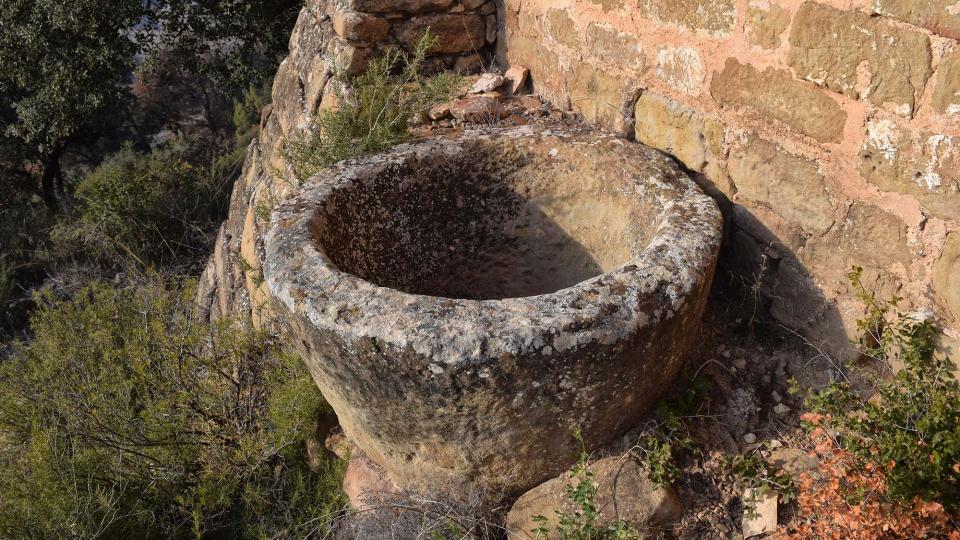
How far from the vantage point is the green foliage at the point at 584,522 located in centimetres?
194

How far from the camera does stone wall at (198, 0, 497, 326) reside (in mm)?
3637

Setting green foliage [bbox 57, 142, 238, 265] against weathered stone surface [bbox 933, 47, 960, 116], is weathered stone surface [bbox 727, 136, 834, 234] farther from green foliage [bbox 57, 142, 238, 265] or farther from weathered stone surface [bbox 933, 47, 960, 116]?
green foliage [bbox 57, 142, 238, 265]

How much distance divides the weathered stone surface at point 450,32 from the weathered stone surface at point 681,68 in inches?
56.3

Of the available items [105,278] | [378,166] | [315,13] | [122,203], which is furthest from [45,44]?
[378,166]

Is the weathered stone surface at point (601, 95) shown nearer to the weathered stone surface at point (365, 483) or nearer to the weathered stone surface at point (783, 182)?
the weathered stone surface at point (783, 182)

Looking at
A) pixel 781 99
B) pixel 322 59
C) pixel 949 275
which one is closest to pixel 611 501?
pixel 949 275

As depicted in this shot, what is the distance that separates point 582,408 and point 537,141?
1187 millimetres

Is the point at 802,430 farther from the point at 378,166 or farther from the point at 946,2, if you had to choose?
the point at 378,166

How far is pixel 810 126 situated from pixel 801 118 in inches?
1.5

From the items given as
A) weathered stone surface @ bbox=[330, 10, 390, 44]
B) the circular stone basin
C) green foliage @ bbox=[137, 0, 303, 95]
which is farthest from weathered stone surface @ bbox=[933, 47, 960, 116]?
green foliage @ bbox=[137, 0, 303, 95]

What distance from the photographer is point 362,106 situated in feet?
10.0

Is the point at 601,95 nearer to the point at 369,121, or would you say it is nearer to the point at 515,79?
the point at 515,79

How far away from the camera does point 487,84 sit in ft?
11.8

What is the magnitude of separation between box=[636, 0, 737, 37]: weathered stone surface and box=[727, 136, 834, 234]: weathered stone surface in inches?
15.0
